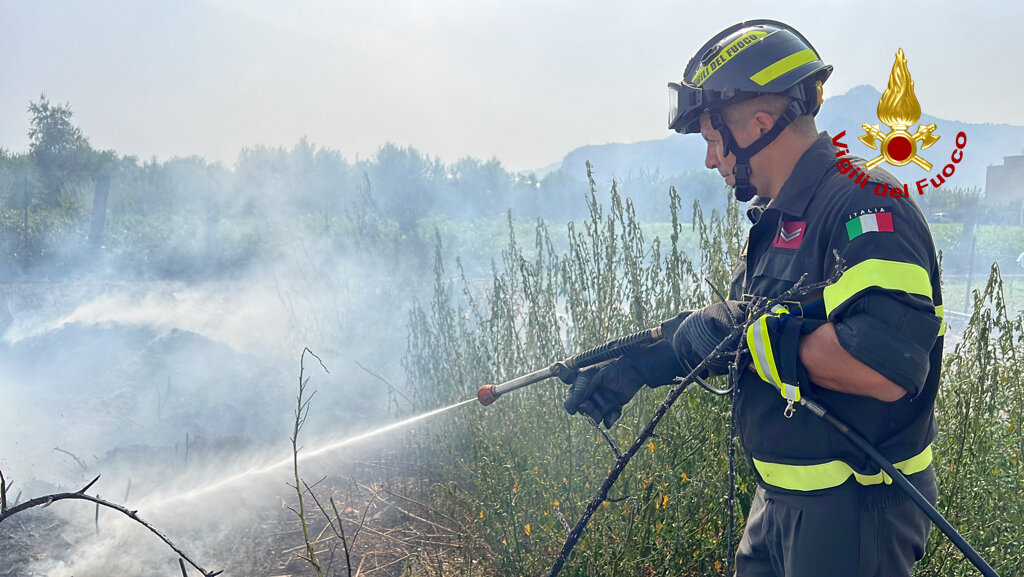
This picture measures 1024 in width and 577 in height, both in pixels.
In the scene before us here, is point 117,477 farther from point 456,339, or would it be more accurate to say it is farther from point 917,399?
point 917,399

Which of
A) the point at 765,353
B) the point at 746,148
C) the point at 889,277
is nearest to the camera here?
the point at 889,277

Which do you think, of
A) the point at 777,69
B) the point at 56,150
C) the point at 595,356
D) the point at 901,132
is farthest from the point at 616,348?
the point at 56,150

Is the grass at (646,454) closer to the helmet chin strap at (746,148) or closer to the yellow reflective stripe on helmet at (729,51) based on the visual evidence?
the helmet chin strap at (746,148)

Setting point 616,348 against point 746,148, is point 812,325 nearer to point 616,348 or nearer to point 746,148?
point 746,148

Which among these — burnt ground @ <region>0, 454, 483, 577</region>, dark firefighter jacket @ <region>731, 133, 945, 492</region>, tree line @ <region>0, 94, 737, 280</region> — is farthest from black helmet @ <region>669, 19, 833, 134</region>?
tree line @ <region>0, 94, 737, 280</region>

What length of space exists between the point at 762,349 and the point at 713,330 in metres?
0.26

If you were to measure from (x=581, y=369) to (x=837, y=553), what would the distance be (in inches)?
41.8

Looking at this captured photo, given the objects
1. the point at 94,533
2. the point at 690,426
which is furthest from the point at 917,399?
the point at 94,533

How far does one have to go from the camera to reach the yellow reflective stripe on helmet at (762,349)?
1727mm

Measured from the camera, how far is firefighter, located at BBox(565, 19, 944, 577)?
5.34 ft

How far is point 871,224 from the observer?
1675mm

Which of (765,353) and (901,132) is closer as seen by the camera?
(765,353)

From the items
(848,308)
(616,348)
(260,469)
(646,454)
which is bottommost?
(260,469)

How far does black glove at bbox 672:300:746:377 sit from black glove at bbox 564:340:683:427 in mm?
270
